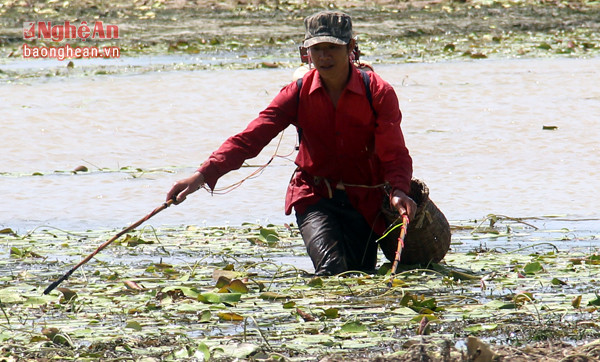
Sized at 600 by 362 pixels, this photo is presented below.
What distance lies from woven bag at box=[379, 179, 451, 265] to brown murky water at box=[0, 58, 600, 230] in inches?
63.1

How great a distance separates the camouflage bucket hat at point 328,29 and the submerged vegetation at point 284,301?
116 centimetres

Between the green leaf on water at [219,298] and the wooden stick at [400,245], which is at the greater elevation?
the wooden stick at [400,245]

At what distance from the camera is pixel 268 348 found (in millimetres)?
4039

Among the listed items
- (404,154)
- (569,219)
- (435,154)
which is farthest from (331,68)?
(435,154)

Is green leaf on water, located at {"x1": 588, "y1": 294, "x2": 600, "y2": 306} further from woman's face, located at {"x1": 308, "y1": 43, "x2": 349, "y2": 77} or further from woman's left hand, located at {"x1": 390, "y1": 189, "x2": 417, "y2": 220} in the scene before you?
woman's face, located at {"x1": 308, "y1": 43, "x2": 349, "y2": 77}

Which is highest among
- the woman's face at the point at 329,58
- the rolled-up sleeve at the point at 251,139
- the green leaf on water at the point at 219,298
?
the woman's face at the point at 329,58

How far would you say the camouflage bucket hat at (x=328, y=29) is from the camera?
5.59 metres

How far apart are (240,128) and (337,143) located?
630 cm

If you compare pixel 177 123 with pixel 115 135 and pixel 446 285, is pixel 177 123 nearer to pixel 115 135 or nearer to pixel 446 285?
pixel 115 135

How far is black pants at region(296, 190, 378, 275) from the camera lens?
5910mm

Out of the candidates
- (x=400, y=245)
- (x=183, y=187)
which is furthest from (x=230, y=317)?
(x=400, y=245)

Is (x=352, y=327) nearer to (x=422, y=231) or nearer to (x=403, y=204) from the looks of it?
(x=403, y=204)

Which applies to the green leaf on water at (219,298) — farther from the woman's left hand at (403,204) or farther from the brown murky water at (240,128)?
the brown murky water at (240,128)

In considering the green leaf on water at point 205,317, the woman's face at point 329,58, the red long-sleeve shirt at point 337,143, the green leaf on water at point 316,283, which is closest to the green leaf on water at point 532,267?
the red long-sleeve shirt at point 337,143
